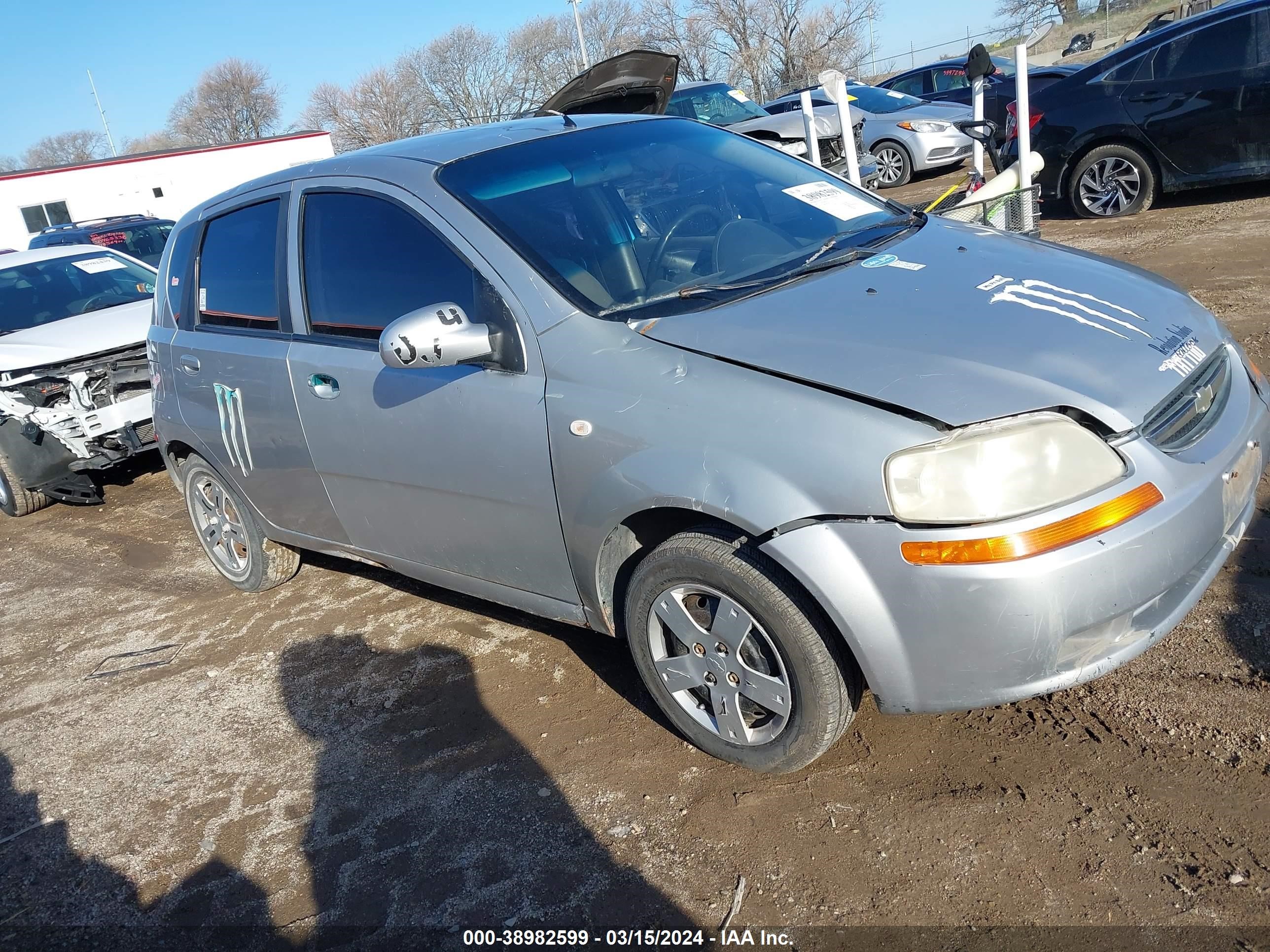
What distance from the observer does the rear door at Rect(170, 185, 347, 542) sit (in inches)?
149

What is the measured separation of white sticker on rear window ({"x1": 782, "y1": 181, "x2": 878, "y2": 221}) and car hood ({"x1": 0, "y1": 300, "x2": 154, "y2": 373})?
460cm

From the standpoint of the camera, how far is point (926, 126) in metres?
13.4

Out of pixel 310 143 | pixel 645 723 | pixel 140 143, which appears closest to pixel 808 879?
pixel 645 723

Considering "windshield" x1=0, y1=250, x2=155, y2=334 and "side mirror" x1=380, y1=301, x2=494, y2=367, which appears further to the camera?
"windshield" x1=0, y1=250, x2=155, y2=334

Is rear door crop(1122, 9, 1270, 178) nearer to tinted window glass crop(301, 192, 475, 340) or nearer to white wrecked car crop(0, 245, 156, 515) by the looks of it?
tinted window glass crop(301, 192, 475, 340)

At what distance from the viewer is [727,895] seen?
8.04 ft

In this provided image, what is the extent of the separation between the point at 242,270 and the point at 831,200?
2352mm

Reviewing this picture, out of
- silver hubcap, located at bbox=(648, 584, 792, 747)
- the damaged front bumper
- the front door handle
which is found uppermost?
the front door handle

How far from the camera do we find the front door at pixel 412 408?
9.75 feet

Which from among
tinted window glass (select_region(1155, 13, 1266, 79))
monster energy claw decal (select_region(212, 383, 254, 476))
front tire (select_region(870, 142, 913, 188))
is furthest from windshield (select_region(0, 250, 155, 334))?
front tire (select_region(870, 142, 913, 188))

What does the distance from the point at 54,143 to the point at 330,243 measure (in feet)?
328

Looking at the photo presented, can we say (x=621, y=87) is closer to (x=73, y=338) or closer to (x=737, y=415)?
(x=737, y=415)

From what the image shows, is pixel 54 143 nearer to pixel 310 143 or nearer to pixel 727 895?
pixel 310 143

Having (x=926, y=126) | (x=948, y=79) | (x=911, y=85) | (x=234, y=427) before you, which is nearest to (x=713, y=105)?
(x=926, y=126)
